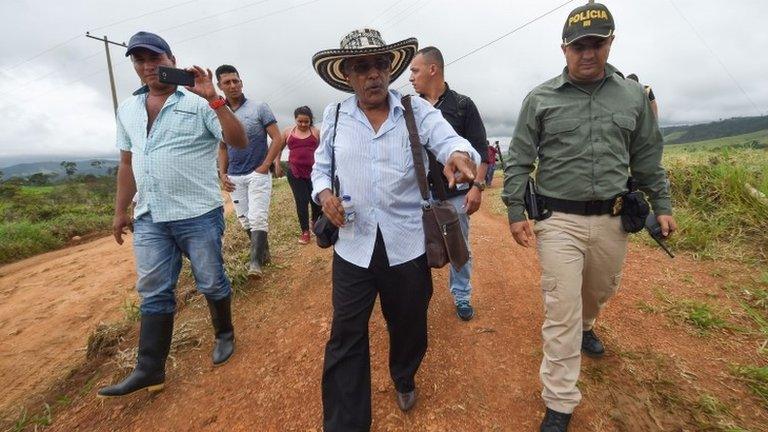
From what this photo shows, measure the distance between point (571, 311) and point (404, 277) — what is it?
0.97m

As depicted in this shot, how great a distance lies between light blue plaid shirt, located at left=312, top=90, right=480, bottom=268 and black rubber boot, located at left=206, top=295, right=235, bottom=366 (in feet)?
4.75

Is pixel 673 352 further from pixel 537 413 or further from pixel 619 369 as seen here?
pixel 537 413

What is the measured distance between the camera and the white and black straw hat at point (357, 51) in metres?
1.98

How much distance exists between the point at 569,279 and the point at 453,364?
1100mm

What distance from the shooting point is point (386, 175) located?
2006mm

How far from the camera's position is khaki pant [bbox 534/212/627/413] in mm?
2107

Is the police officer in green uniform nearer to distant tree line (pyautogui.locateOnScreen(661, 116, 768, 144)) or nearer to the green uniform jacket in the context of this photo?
the green uniform jacket

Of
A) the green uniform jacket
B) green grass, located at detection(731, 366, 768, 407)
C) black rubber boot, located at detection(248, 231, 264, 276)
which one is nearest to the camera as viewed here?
the green uniform jacket

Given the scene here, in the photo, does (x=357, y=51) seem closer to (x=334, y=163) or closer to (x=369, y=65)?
(x=369, y=65)

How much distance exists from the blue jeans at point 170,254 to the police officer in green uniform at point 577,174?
2.12m

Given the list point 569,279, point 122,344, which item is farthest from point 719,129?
point 122,344

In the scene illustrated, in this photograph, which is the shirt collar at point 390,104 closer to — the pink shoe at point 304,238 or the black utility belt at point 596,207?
the black utility belt at point 596,207

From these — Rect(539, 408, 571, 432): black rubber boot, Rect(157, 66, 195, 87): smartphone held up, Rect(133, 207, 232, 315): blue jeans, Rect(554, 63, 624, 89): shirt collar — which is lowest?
Rect(539, 408, 571, 432): black rubber boot

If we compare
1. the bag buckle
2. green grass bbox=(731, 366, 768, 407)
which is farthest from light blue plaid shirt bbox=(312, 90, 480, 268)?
green grass bbox=(731, 366, 768, 407)
